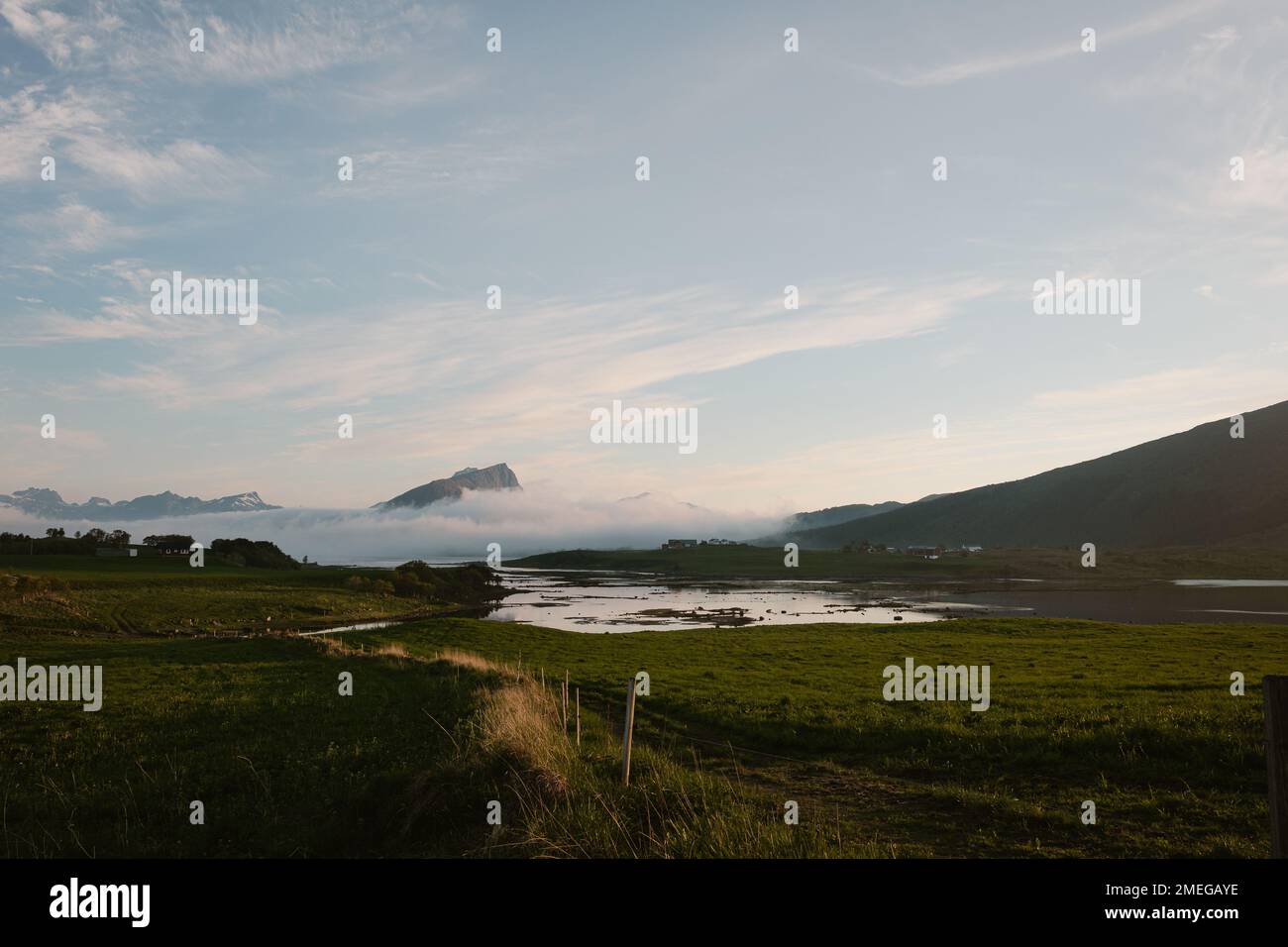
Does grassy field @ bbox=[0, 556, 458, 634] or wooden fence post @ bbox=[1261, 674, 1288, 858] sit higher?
wooden fence post @ bbox=[1261, 674, 1288, 858]

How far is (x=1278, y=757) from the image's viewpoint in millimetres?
5676

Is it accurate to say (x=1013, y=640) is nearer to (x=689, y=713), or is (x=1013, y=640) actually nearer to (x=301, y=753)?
(x=689, y=713)

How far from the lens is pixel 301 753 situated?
64.8 feet

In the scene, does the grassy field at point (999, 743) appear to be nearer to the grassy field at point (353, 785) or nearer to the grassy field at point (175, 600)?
the grassy field at point (353, 785)

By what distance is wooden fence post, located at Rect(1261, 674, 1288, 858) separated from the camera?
565 centimetres

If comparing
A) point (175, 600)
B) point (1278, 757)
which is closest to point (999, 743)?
point (1278, 757)
